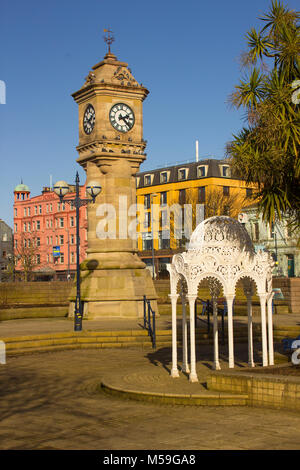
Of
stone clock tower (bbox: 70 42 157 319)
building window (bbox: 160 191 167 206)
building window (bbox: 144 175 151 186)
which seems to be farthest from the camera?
building window (bbox: 144 175 151 186)

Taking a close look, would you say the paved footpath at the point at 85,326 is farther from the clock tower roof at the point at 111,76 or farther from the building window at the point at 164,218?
the building window at the point at 164,218

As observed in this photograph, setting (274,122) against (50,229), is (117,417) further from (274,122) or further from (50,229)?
(50,229)

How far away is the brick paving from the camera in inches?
314

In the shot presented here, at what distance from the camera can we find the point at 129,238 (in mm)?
25672

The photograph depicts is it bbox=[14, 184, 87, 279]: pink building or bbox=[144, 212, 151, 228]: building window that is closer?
bbox=[144, 212, 151, 228]: building window

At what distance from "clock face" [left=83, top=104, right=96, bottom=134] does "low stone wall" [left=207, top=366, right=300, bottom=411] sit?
16.6 meters

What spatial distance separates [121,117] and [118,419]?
59.1 feet

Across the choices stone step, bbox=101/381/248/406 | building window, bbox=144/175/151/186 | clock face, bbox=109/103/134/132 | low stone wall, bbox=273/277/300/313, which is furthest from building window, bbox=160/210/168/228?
stone step, bbox=101/381/248/406

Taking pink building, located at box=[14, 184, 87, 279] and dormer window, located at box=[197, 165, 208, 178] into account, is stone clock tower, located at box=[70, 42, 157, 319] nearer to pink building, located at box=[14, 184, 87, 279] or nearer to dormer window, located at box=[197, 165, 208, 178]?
dormer window, located at box=[197, 165, 208, 178]

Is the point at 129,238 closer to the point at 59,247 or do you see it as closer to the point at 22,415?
the point at 22,415

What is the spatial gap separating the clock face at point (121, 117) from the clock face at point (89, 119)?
770 millimetres

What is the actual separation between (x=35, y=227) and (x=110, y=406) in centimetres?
8695

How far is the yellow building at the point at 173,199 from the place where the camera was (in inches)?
2472
